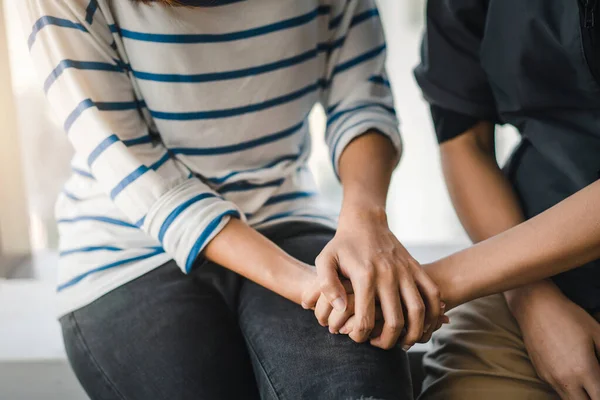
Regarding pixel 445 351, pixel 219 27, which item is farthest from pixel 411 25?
pixel 445 351

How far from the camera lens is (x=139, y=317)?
0.70 m

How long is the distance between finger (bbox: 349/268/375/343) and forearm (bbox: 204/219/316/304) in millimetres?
61

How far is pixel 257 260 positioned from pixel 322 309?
94 millimetres

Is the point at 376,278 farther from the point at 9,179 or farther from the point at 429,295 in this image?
the point at 9,179

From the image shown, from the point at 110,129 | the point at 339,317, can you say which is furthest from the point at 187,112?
the point at 339,317

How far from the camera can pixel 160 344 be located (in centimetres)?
68

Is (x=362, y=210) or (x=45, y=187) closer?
(x=362, y=210)

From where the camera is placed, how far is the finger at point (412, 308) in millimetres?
621

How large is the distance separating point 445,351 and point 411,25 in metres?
Answer: 0.70

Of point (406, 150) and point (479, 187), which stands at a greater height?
point (479, 187)

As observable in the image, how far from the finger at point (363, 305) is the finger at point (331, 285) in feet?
0.04

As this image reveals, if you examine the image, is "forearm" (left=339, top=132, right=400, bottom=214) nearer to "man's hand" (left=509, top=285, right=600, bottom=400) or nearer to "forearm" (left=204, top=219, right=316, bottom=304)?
"forearm" (left=204, top=219, right=316, bottom=304)

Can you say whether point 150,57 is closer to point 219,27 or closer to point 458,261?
point 219,27

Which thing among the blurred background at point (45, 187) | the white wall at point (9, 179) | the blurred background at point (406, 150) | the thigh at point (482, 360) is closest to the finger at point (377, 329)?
the thigh at point (482, 360)
